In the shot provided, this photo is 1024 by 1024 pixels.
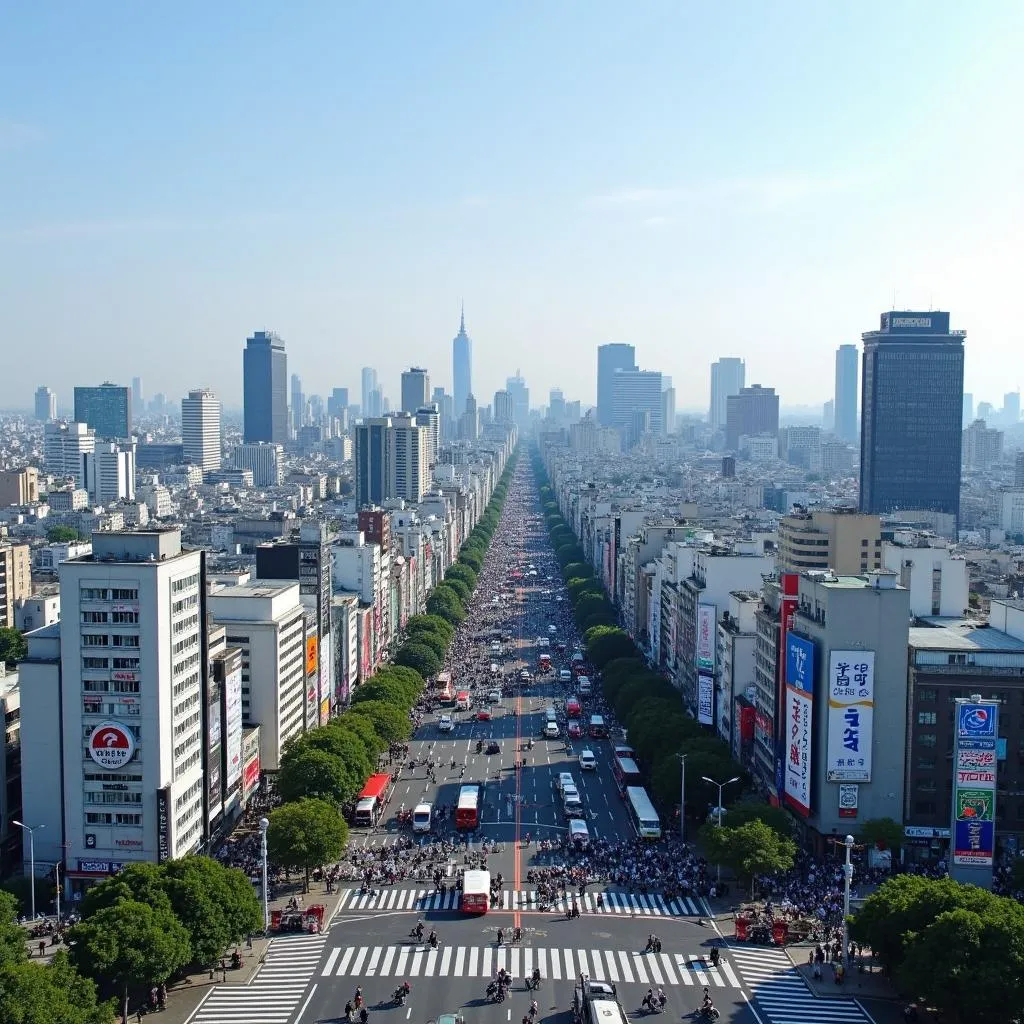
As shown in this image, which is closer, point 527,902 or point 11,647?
point 527,902

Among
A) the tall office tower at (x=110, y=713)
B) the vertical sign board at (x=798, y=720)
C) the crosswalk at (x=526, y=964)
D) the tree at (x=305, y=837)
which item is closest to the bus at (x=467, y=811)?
the tree at (x=305, y=837)

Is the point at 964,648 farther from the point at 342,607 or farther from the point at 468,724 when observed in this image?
the point at 342,607

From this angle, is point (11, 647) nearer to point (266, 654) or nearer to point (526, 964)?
point (266, 654)

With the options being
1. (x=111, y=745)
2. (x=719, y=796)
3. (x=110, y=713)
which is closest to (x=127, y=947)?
(x=111, y=745)

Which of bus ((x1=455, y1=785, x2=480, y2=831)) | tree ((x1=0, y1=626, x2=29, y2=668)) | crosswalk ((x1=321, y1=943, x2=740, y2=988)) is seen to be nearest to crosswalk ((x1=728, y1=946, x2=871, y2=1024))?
crosswalk ((x1=321, y1=943, x2=740, y2=988))

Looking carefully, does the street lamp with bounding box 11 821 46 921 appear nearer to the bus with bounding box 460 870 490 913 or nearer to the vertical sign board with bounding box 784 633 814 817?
the bus with bounding box 460 870 490 913

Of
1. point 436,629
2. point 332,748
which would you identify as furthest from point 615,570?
point 332,748
